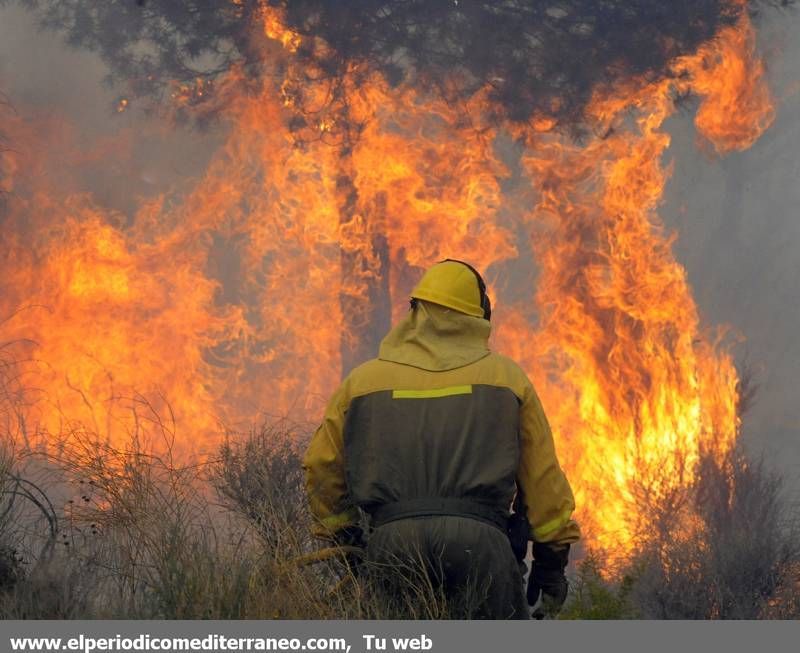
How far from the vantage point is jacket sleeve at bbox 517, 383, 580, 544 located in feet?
13.9

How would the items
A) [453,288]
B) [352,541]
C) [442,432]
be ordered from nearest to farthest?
[442,432] < [453,288] < [352,541]

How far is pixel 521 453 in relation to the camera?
4289mm

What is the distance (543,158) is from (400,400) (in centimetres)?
1290

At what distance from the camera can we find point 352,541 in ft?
15.2

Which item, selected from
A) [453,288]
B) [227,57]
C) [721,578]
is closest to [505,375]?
[453,288]

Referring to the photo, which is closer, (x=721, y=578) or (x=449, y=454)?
(x=449, y=454)

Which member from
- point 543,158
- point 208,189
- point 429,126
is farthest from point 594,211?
point 208,189

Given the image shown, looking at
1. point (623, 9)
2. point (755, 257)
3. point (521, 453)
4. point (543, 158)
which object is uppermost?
point (755, 257)

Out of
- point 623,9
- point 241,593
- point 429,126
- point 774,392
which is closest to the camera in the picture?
point 241,593

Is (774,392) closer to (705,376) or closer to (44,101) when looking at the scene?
(705,376)

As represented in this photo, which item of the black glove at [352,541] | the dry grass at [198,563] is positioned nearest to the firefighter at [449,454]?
the dry grass at [198,563]

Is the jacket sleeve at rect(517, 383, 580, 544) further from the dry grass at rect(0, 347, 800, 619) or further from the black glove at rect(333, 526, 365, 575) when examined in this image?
the black glove at rect(333, 526, 365, 575)

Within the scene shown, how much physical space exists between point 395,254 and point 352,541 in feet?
40.9

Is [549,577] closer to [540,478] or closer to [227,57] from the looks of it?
[540,478]
